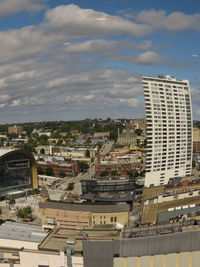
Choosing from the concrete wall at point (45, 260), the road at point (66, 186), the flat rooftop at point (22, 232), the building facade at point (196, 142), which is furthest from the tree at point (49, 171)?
the building facade at point (196, 142)

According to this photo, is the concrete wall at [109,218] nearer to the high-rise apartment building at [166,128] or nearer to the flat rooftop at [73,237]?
the flat rooftop at [73,237]

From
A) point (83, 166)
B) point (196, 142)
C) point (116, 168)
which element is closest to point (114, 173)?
point (116, 168)

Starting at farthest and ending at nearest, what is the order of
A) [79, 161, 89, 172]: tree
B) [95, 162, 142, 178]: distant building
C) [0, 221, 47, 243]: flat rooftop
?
[79, 161, 89, 172]: tree
[95, 162, 142, 178]: distant building
[0, 221, 47, 243]: flat rooftop

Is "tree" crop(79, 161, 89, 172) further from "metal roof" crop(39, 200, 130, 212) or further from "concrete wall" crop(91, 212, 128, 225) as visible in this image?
"concrete wall" crop(91, 212, 128, 225)

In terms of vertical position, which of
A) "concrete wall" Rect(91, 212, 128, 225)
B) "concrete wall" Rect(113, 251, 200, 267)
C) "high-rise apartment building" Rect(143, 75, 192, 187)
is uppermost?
"high-rise apartment building" Rect(143, 75, 192, 187)

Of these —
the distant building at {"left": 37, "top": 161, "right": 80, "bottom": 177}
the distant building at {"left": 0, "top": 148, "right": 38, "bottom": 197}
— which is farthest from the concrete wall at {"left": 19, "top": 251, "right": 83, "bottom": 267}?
the distant building at {"left": 37, "top": 161, "right": 80, "bottom": 177}

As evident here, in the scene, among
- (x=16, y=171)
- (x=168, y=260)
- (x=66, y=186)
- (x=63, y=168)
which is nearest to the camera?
(x=168, y=260)

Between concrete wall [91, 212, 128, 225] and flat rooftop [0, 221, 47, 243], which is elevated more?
flat rooftop [0, 221, 47, 243]

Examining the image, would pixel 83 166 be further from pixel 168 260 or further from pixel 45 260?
pixel 168 260
